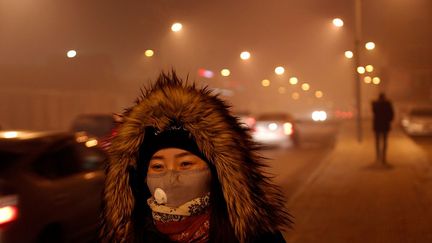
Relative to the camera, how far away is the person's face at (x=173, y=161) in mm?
2396

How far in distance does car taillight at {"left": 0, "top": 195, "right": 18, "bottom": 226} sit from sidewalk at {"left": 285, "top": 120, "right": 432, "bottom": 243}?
3.10 meters

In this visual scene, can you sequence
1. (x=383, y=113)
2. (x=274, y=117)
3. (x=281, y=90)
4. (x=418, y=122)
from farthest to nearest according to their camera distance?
(x=281, y=90) → (x=418, y=122) → (x=274, y=117) → (x=383, y=113)

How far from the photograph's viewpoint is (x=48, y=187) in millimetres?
6582

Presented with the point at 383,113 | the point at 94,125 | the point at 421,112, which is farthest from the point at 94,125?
the point at 421,112

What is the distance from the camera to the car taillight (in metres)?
5.72

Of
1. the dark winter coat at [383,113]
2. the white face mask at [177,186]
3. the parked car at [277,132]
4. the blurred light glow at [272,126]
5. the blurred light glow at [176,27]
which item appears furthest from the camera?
the blurred light glow at [176,27]

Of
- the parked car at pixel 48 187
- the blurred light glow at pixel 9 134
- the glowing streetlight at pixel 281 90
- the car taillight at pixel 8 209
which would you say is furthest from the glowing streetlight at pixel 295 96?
the car taillight at pixel 8 209

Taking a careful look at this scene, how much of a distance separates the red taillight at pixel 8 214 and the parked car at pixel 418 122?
2708 centimetres

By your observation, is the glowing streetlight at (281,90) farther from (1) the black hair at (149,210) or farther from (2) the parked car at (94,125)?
(1) the black hair at (149,210)

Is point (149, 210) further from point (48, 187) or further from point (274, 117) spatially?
point (274, 117)

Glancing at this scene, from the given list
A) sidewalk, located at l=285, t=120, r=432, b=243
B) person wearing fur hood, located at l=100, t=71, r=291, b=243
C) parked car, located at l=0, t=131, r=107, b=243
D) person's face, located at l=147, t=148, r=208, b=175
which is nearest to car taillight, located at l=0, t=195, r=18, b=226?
parked car, located at l=0, t=131, r=107, b=243

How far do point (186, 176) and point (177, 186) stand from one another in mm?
50

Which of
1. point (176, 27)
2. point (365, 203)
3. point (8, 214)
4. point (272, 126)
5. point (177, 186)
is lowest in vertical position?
point (365, 203)

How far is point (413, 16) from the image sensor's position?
129 ft
